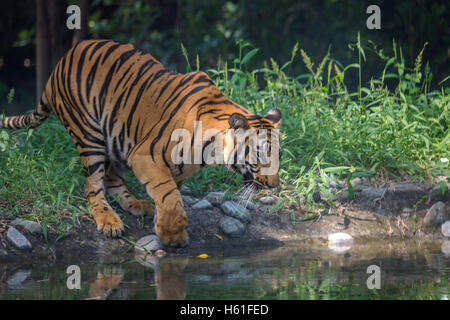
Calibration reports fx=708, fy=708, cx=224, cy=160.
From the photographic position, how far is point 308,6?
11.6m

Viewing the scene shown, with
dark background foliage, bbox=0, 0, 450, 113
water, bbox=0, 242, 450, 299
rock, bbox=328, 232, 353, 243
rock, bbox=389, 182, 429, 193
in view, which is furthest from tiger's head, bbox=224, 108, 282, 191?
dark background foliage, bbox=0, 0, 450, 113

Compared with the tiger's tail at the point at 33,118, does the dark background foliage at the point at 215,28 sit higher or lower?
higher

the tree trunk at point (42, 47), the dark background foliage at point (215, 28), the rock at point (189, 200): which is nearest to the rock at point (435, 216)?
the rock at point (189, 200)

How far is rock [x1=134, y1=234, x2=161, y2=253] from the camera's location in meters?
5.08

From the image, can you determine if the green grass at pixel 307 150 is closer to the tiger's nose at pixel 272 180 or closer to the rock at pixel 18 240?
the rock at pixel 18 240

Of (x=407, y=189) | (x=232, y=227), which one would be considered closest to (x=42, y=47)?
(x=232, y=227)

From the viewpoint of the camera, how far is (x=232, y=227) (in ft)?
17.6

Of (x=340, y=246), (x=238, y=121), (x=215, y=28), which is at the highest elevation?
(x=215, y=28)

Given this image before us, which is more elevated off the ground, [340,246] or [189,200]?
[189,200]

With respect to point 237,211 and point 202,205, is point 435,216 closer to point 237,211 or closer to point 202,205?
point 237,211

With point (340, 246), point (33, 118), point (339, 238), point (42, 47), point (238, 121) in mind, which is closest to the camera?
point (238, 121)

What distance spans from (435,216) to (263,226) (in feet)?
4.57

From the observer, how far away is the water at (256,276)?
3.89m
